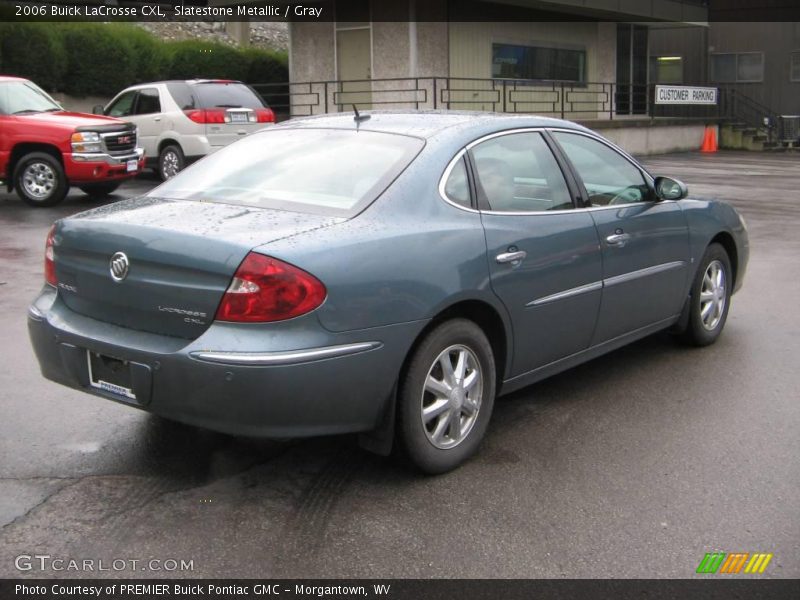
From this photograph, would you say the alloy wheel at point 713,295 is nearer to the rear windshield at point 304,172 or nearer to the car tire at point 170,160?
the rear windshield at point 304,172

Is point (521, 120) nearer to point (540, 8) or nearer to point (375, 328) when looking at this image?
point (375, 328)

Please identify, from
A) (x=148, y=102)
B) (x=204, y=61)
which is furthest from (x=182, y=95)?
(x=204, y=61)

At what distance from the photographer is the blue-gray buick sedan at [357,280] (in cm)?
378

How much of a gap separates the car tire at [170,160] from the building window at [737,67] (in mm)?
23925

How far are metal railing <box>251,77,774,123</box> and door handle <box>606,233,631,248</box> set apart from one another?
15696 millimetres

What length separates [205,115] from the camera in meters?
16.7

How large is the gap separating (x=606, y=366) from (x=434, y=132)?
2.16m

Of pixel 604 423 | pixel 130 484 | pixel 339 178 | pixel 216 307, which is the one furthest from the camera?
pixel 604 423

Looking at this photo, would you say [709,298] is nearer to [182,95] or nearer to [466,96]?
[182,95]

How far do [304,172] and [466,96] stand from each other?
20384 mm

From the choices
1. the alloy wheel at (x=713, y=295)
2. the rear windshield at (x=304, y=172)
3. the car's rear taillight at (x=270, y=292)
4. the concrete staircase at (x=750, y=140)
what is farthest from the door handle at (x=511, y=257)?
the concrete staircase at (x=750, y=140)

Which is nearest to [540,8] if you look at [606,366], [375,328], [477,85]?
[477,85]

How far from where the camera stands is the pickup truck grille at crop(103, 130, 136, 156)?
14.2 metres

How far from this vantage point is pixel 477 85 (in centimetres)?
2486
